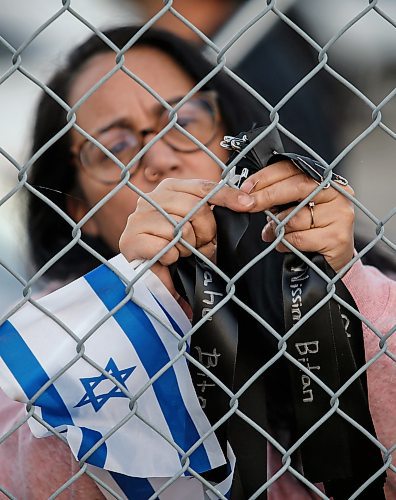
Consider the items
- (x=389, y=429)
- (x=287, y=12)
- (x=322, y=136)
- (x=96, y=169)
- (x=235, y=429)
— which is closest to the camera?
(x=235, y=429)

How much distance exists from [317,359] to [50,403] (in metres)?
0.37

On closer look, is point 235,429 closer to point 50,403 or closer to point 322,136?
point 50,403

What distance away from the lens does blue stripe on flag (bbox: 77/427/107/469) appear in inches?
45.2

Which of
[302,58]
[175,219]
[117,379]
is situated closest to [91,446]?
[117,379]

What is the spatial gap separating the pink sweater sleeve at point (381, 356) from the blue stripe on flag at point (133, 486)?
379 mm

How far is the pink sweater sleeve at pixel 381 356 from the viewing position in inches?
53.9

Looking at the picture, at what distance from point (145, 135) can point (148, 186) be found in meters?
0.14

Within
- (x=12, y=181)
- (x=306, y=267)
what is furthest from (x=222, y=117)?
(x=306, y=267)

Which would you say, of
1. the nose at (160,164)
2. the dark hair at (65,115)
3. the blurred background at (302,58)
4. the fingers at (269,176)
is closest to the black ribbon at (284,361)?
the fingers at (269,176)

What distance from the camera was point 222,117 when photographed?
1854 mm

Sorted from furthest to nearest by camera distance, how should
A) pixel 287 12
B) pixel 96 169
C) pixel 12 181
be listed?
pixel 287 12, pixel 12 181, pixel 96 169

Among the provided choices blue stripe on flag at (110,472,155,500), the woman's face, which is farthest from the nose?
blue stripe on flag at (110,472,155,500)

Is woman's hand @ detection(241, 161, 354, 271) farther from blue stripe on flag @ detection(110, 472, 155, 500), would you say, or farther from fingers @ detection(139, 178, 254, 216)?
blue stripe on flag @ detection(110, 472, 155, 500)

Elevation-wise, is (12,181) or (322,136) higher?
(322,136)
